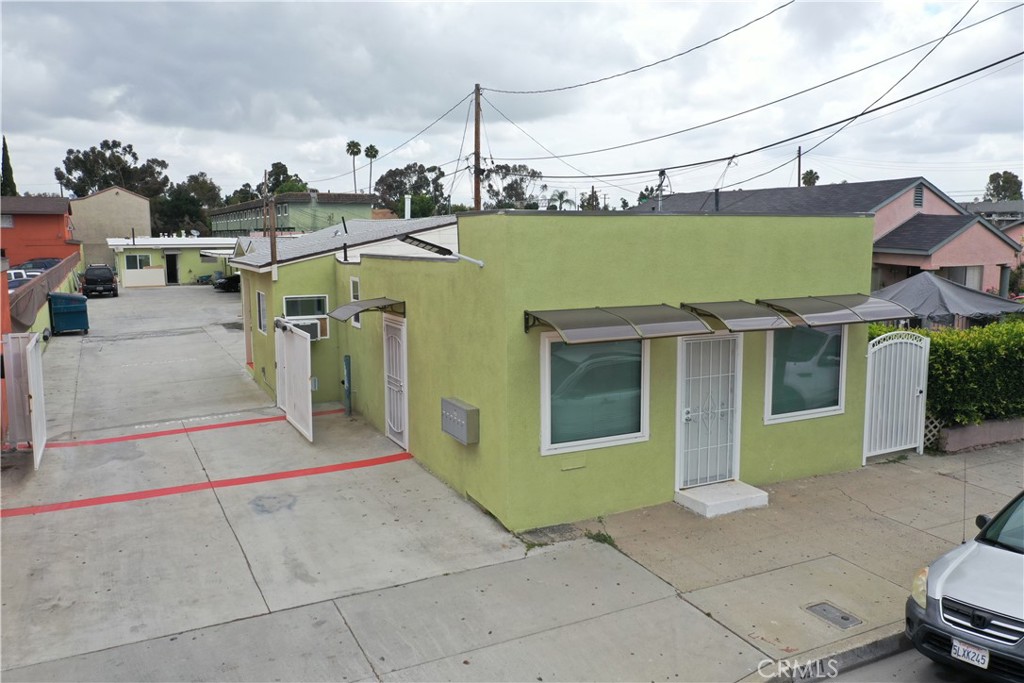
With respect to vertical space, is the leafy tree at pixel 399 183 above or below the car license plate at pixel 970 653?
above

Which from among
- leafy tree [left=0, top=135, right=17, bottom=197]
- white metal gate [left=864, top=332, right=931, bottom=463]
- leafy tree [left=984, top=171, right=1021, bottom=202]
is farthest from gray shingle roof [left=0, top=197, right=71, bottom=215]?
leafy tree [left=984, top=171, right=1021, bottom=202]

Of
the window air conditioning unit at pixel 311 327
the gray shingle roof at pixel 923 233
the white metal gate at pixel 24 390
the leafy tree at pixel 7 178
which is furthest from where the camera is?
the leafy tree at pixel 7 178

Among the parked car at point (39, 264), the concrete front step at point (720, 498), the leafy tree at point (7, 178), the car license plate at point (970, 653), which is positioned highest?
the leafy tree at point (7, 178)

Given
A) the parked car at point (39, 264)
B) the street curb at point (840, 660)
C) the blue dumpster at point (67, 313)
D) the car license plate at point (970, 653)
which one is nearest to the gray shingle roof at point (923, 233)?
the street curb at point (840, 660)

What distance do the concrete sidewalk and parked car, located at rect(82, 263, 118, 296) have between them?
1116 inches

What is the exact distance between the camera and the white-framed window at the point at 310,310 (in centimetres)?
1471

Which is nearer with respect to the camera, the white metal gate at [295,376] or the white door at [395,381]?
the white door at [395,381]

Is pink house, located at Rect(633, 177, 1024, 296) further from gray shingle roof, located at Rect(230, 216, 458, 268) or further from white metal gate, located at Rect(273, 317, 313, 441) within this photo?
white metal gate, located at Rect(273, 317, 313, 441)

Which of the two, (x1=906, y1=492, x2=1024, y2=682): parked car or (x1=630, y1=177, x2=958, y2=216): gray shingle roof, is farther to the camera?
(x1=630, y1=177, x2=958, y2=216): gray shingle roof

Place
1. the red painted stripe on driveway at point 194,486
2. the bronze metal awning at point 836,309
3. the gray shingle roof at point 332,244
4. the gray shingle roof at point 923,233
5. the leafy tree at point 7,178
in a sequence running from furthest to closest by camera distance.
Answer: the leafy tree at point 7,178
the gray shingle roof at point 923,233
the gray shingle roof at point 332,244
the bronze metal awning at point 836,309
the red painted stripe on driveway at point 194,486

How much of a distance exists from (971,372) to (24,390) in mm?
13707

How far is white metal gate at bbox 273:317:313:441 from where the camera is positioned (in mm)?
11906

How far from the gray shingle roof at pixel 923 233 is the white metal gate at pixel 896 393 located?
39.4 feet

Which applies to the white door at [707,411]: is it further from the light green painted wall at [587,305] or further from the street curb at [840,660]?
the street curb at [840,660]
